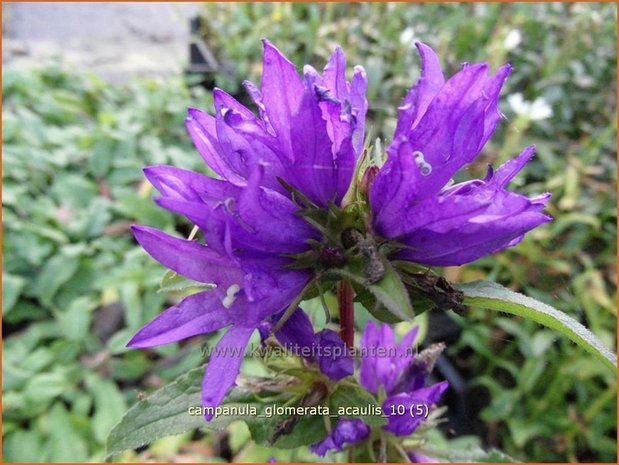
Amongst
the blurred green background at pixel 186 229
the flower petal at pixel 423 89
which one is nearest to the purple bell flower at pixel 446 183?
the flower petal at pixel 423 89

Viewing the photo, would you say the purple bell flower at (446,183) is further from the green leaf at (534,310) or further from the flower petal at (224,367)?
the flower petal at (224,367)

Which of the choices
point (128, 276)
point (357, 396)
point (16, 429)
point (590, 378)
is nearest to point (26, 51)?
point (128, 276)

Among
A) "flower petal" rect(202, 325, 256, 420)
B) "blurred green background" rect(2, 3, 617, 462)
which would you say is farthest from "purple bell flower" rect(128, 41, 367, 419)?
"blurred green background" rect(2, 3, 617, 462)

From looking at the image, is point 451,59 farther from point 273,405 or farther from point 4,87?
point 273,405

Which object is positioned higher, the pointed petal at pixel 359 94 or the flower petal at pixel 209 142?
the pointed petal at pixel 359 94

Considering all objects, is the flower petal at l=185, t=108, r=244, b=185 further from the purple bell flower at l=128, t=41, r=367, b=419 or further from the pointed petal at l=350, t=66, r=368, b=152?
→ the pointed petal at l=350, t=66, r=368, b=152
